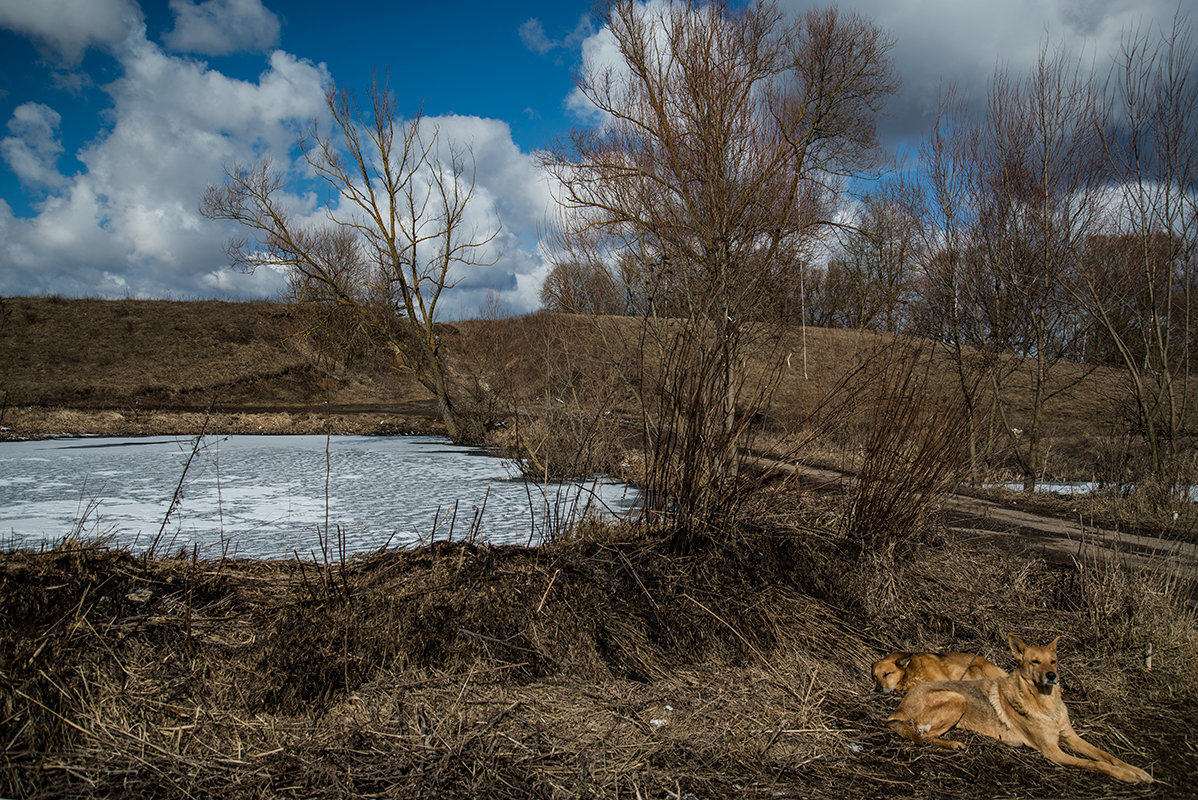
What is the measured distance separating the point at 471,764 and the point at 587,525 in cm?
161

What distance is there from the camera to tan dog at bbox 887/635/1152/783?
2.49m

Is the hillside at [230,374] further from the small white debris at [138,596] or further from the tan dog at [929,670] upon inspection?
the tan dog at [929,670]

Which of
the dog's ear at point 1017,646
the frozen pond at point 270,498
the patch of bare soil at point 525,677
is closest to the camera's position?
the patch of bare soil at point 525,677

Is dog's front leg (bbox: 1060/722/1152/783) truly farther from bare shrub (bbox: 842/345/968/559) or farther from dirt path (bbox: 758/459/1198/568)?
dirt path (bbox: 758/459/1198/568)

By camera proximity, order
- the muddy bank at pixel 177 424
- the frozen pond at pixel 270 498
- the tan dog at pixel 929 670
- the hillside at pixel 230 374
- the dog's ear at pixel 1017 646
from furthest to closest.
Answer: the hillside at pixel 230 374 < the muddy bank at pixel 177 424 < the frozen pond at pixel 270 498 < the tan dog at pixel 929 670 < the dog's ear at pixel 1017 646

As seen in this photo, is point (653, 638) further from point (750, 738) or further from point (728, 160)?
point (728, 160)

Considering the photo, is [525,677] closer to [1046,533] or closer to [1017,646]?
[1017,646]

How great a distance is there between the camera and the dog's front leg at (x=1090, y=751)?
7.75 feet

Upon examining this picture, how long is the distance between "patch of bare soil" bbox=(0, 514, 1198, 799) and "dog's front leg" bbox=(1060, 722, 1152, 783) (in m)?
0.07

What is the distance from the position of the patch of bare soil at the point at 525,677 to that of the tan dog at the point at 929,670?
0.09 metres

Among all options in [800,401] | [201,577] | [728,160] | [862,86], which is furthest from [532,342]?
[862,86]

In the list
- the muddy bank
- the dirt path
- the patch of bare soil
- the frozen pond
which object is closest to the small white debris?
the patch of bare soil

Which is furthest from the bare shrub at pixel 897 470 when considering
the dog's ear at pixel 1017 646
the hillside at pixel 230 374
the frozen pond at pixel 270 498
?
the hillside at pixel 230 374

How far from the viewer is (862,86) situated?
1490cm
